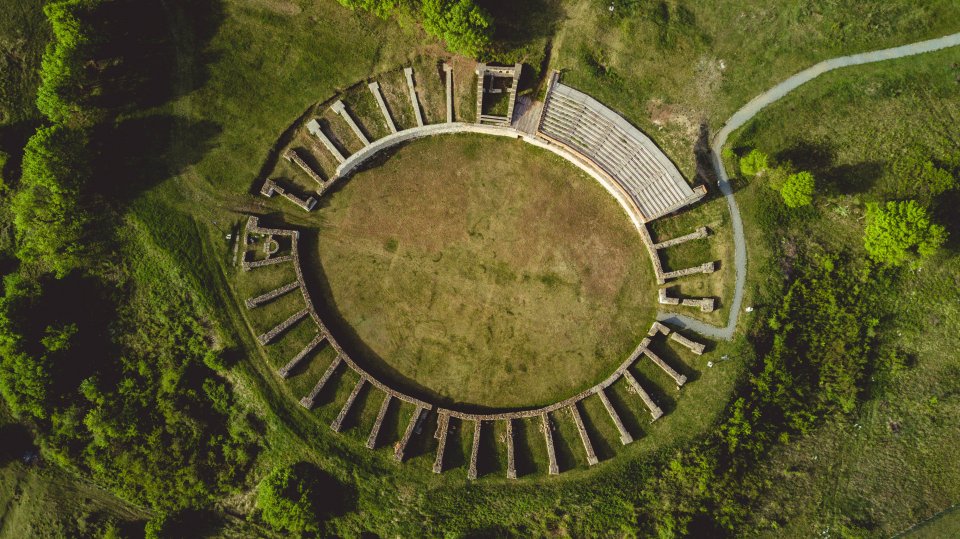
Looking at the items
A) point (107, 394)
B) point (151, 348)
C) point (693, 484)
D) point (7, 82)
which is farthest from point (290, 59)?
point (693, 484)

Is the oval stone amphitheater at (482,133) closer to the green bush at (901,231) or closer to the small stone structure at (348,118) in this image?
the small stone structure at (348,118)

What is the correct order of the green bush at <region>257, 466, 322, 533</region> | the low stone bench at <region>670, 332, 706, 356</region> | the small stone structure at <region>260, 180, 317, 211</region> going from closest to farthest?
the green bush at <region>257, 466, 322, 533</region>, the low stone bench at <region>670, 332, 706, 356</region>, the small stone structure at <region>260, 180, 317, 211</region>

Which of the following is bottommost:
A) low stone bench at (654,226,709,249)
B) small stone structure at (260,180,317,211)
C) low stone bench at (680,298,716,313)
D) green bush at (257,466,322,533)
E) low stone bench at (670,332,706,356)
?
green bush at (257,466,322,533)

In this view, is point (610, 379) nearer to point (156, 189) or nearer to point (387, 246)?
point (387, 246)

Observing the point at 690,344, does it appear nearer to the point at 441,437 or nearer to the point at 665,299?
the point at 665,299

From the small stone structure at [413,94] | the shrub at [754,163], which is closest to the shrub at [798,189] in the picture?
the shrub at [754,163]

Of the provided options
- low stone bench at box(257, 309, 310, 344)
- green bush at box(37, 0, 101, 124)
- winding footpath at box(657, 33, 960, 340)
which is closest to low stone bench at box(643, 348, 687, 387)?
winding footpath at box(657, 33, 960, 340)

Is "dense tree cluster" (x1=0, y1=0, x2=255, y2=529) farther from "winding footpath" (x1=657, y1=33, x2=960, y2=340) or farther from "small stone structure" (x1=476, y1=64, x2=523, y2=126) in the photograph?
"winding footpath" (x1=657, y1=33, x2=960, y2=340)

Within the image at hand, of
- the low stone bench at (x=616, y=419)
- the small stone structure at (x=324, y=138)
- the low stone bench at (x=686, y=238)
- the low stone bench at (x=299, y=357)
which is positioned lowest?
the low stone bench at (x=616, y=419)
